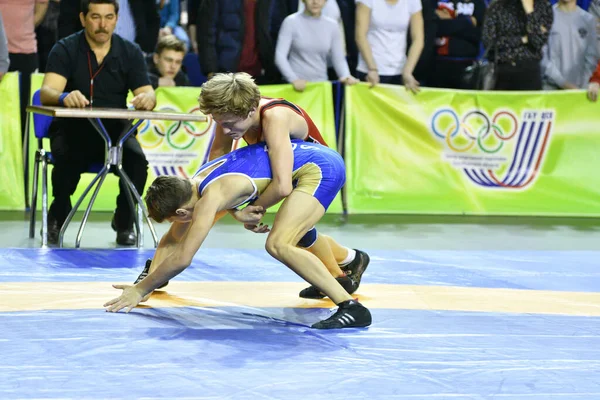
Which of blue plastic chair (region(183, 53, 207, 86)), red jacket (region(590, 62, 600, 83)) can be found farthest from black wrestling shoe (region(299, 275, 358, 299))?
blue plastic chair (region(183, 53, 207, 86))

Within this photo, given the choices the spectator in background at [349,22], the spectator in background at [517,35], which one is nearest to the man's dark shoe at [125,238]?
the spectator in background at [349,22]

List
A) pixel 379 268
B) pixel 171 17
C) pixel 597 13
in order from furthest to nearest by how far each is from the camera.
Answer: pixel 171 17, pixel 597 13, pixel 379 268

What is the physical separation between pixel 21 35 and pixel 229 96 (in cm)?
446

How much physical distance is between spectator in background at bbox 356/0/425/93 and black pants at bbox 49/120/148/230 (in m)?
2.48

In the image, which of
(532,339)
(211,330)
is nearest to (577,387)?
(532,339)

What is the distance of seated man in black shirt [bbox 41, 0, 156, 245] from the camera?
657cm

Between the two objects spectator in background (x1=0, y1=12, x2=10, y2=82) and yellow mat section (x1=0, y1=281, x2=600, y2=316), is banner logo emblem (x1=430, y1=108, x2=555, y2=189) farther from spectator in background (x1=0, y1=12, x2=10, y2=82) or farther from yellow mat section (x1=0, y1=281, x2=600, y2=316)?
spectator in background (x1=0, y1=12, x2=10, y2=82)

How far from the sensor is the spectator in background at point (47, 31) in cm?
864

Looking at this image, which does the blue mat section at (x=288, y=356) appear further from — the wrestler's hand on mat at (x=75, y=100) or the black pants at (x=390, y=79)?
the black pants at (x=390, y=79)

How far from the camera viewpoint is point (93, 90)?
22.1 feet

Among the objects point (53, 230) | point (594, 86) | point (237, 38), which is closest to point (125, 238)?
point (53, 230)

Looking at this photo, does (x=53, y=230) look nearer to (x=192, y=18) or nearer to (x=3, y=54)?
(x=3, y=54)

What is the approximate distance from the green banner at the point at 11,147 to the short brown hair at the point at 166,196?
149 inches

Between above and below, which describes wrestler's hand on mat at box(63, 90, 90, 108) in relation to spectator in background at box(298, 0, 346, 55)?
below
